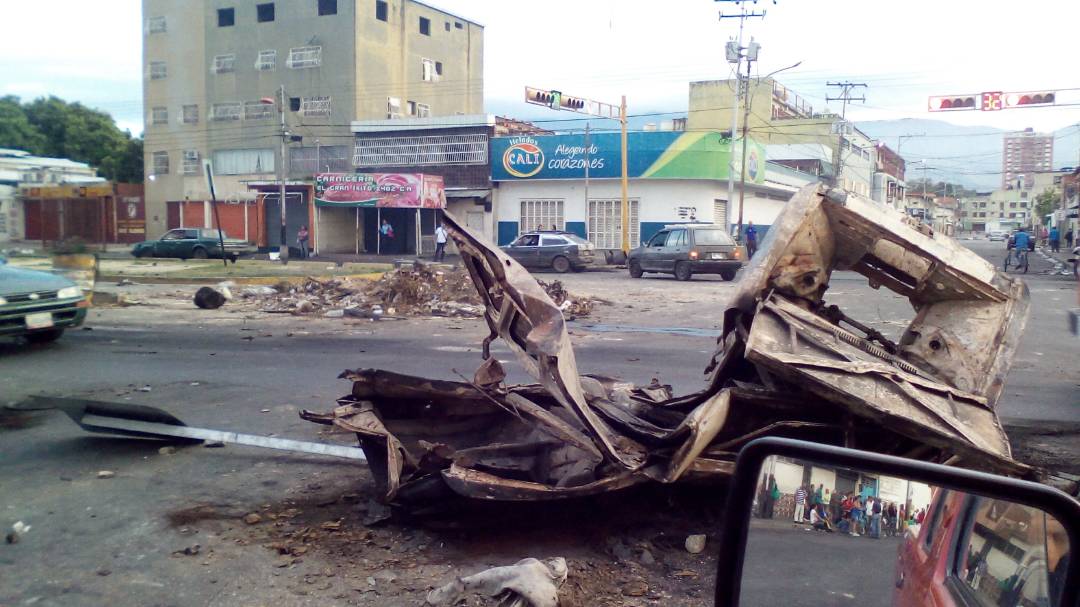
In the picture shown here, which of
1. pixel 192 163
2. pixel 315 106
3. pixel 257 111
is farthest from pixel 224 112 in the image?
pixel 315 106

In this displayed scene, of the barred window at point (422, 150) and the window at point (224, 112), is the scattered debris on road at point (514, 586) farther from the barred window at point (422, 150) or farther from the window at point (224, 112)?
the window at point (224, 112)

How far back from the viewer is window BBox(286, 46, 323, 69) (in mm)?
47322

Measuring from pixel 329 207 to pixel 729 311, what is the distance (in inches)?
1577

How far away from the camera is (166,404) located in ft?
26.2

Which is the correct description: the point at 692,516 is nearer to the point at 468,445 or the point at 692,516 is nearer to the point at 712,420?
the point at 712,420

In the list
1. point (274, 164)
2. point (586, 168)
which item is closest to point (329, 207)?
point (274, 164)

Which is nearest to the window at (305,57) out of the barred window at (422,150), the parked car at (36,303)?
the barred window at (422,150)

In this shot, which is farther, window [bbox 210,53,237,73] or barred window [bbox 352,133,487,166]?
window [bbox 210,53,237,73]

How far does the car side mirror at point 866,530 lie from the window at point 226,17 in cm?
5443

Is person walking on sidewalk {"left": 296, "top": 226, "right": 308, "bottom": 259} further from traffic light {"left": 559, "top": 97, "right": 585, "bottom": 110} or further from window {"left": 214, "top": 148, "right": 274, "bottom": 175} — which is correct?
traffic light {"left": 559, "top": 97, "right": 585, "bottom": 110}

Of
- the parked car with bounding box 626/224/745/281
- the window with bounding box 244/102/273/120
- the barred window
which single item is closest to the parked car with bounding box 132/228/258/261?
the barred window

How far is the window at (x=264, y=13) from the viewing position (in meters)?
48.7

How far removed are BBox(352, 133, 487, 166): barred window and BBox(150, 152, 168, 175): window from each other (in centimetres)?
1559

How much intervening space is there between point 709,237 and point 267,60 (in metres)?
34.5
